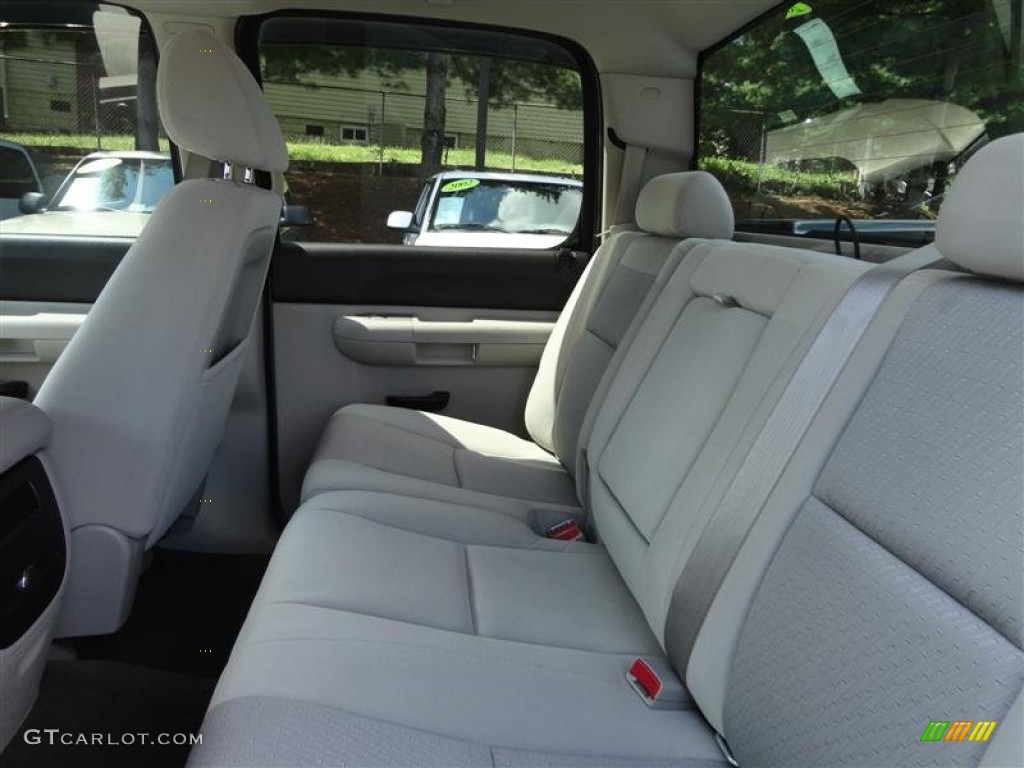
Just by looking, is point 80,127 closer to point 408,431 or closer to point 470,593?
point 408,431

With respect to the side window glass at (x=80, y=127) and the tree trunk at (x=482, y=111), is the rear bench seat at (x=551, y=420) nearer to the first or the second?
the tree trunk at (x=482, y=111)

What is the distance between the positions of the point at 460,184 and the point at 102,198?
0.97 meters

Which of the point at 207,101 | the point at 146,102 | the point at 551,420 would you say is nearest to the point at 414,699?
the point at 207,101

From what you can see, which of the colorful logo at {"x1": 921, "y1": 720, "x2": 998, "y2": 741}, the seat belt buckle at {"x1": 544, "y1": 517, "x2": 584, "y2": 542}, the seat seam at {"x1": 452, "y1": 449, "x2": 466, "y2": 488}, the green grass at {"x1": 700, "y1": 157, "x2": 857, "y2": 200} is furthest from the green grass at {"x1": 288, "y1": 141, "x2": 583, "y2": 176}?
the colorful logo at {"x1": 921, "y1": 720, "x2": 998, "y2": 741}

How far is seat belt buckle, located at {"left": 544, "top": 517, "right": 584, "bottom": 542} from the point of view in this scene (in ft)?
6.08

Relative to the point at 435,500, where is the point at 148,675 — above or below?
below

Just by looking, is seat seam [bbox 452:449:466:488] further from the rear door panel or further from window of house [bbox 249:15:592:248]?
window of house [bbox 249:15:592:248]

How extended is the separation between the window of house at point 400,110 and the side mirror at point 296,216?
17 millimetres

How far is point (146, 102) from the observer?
7.89ft

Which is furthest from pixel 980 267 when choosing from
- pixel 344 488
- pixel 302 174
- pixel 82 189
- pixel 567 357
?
pixel 82 189

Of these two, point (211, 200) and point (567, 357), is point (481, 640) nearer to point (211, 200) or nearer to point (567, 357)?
point (211, 200)

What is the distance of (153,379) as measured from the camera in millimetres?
1628

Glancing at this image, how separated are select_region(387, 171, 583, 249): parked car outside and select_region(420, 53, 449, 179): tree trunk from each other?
45mm

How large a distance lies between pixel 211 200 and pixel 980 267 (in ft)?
4.40
